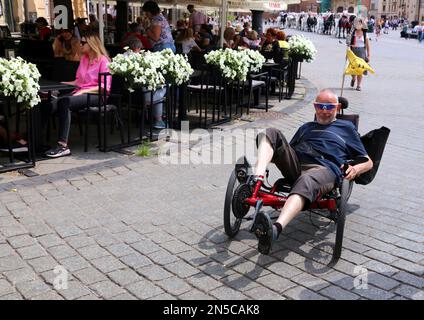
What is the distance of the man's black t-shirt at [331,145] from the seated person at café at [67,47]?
423 cm

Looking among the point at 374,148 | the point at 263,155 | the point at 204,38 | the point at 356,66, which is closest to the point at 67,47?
the point at 356,66

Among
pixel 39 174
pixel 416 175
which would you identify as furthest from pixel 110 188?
pixel 416 175

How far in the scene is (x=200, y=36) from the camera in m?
14.0

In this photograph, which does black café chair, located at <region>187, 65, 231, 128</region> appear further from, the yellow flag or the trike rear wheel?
the trike rear wheel

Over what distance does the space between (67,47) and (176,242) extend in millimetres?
5561

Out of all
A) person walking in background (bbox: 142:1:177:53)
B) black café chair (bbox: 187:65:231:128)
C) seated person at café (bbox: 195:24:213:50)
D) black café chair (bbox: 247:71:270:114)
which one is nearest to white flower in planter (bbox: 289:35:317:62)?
black café chair (bbox: 247:71:270:114)

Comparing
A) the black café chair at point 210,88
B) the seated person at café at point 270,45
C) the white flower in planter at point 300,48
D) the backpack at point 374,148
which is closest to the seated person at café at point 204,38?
the seated person at café at point 270,45

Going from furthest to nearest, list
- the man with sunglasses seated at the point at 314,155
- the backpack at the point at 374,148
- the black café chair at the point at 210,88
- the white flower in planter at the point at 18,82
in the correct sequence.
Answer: the black café chair at the point at 210,88, the white flower in planter at the point at 18,82, the backpack at the point at 374,148, the man with sunglasses seated at the point at 314,155

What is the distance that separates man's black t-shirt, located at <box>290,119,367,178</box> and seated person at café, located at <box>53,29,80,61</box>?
166 inches

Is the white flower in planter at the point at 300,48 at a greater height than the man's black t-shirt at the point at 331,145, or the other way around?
the white flower in planter at the point at 300,48

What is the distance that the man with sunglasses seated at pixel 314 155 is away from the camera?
12.8 feet

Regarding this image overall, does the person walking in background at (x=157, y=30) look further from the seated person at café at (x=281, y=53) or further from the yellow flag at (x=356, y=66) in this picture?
the seated person at café at (x=281, y=53)

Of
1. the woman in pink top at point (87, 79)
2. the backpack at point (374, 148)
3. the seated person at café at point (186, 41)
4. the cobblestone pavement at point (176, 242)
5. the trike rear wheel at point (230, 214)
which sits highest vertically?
the seated person at café at point (186, 41)

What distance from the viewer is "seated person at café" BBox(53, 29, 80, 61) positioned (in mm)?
7540
